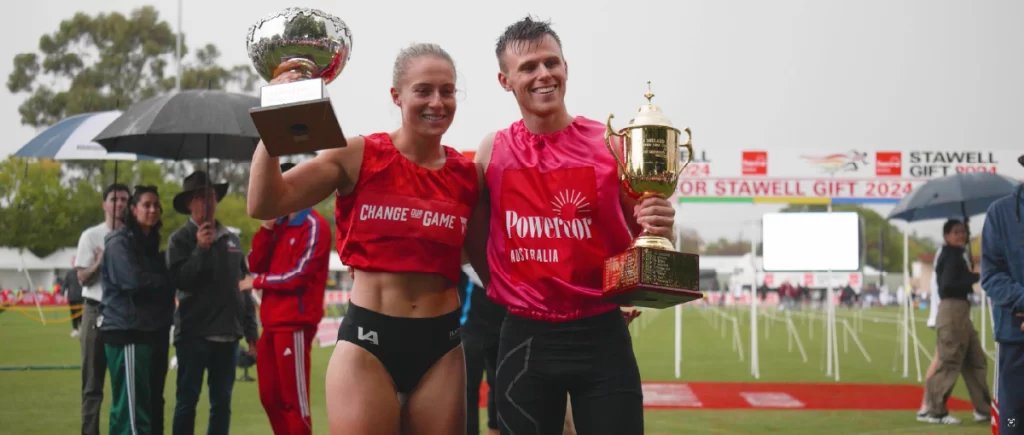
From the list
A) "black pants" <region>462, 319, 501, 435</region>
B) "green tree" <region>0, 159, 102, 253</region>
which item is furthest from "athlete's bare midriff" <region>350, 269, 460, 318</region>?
"green tree" <region>0, 159, 102, 253</region>

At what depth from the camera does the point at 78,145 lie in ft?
26.0

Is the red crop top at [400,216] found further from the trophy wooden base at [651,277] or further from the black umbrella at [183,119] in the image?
the black umbrella at [183,119]

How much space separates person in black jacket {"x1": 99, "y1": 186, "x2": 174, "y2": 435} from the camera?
652cm

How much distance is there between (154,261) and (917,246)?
117 metres

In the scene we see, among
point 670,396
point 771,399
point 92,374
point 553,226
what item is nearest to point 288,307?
point 92,374

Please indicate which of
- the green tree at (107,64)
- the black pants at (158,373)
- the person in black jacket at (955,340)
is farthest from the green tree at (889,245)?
the black pants at (158,373)

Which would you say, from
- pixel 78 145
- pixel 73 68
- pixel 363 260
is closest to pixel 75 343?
pixel 78 145

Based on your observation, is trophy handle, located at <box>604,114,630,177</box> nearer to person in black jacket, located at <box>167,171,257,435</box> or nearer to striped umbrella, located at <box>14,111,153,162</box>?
person in black jacket, located at <box>167,171,257,435</box>

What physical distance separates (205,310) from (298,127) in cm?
427

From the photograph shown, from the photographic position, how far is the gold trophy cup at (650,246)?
10.4 ft

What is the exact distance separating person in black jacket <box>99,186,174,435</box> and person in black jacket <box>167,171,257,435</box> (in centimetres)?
14

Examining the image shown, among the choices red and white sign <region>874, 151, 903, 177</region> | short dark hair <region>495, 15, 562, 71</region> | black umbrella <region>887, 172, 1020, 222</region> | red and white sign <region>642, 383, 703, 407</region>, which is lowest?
red and white sign <region>642, 383, 703, 407</region>

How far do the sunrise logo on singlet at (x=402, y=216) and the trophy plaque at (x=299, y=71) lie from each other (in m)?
0.46

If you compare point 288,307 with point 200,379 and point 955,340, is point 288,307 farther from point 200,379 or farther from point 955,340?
point 955,340
